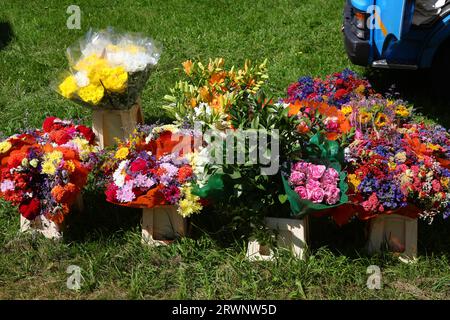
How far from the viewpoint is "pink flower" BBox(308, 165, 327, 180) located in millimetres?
2990

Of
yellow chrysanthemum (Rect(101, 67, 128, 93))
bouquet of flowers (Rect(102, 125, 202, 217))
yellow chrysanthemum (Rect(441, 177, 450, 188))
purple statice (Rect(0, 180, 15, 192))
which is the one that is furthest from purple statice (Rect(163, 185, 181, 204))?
yellow chrysanthemum (Rect(441, 177, 450, 188))

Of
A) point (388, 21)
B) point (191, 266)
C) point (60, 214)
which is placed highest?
point (388, 21)

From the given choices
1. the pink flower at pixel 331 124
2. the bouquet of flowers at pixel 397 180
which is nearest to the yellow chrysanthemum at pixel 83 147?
the pink flower at pixel 331 124

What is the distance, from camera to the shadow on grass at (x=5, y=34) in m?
6.89

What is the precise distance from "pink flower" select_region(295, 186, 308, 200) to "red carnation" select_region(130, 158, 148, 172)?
0.90 m

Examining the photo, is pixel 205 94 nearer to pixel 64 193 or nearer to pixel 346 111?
pixel 346 111

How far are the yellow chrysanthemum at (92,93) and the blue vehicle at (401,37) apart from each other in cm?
232

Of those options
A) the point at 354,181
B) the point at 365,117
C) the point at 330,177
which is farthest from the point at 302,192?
the point at 365,117

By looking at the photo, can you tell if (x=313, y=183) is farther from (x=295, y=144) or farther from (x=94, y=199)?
(x=94, y=199)

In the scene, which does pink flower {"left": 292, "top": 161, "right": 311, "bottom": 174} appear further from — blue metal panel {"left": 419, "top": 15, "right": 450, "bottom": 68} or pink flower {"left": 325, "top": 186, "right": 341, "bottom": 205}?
blue metal panel {"left": 419, "top": 15, "right": 450, "bottom": 68}

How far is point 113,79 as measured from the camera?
386 cm

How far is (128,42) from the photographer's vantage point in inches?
162

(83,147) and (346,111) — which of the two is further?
(346,111)

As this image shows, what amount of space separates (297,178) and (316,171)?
0.35ft
